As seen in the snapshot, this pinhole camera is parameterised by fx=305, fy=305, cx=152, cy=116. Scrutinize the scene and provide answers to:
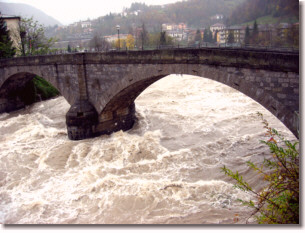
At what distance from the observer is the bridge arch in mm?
9906

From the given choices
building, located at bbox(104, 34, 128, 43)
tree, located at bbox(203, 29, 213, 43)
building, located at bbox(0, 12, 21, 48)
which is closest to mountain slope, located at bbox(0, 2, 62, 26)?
building, located at bbox(104, 34, 128, 43)

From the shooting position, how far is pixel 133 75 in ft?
48.9

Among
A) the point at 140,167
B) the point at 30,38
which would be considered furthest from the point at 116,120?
the point at 30,38

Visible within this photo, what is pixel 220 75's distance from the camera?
1162 centimetres

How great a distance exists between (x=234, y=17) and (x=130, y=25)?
11.2 metres

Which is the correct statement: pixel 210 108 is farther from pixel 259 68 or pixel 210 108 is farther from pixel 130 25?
pixel 259 68

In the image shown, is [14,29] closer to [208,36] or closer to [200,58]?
[208,36]

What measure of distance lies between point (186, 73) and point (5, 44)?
2519 cm

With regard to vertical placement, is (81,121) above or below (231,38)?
below

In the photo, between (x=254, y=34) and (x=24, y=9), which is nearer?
(x=254, y=34)

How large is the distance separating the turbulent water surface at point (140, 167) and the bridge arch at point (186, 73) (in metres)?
1.06

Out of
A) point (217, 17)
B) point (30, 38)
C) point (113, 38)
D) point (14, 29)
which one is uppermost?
point (14, 29)

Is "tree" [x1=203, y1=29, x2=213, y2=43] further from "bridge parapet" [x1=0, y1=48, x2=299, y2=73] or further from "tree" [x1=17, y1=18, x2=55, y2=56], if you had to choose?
"tree" [x1=17, y1=18, x2=55, y2=56]

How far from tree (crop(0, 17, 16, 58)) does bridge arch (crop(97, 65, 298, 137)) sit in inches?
748
